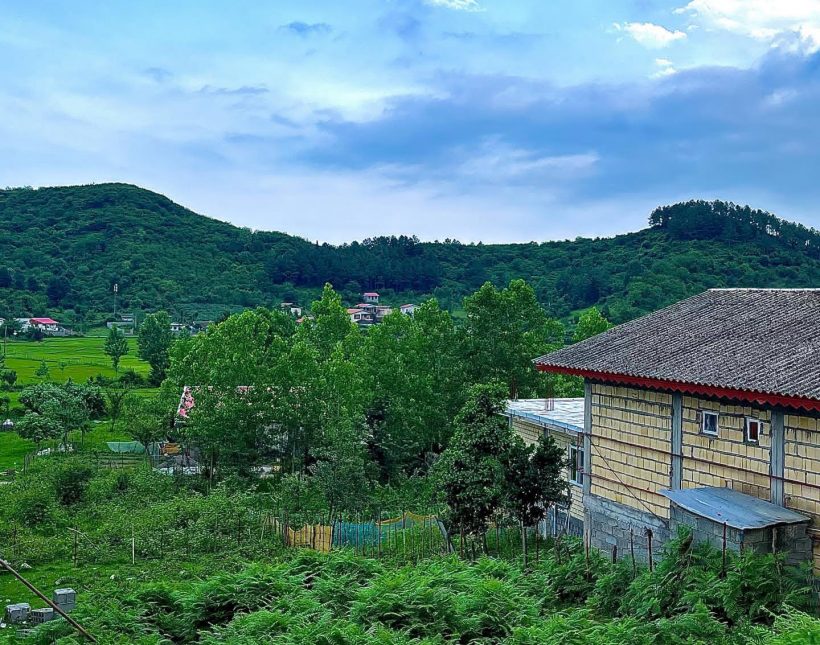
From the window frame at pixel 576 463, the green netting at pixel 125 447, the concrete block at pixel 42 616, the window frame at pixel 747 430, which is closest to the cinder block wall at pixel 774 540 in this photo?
the window frame at pixel 747 430

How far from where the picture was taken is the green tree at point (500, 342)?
3186 centimetres

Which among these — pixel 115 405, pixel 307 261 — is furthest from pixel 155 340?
pixel 307 261

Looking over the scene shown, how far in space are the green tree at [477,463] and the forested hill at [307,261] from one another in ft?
117

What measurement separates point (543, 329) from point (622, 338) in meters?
16.8

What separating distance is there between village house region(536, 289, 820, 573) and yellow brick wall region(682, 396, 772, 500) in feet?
0.07

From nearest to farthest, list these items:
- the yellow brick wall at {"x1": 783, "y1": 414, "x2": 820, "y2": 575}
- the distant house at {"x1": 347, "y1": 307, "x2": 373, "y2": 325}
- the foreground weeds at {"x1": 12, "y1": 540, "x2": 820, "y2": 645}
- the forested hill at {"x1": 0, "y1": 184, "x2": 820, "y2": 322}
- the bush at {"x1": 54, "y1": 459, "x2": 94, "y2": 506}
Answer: the foreground weeds at {"x1": 12, "y1": 540, "x2": 820, "y2": 645}
the yellow brick wall at {"x1": 783, "y1": 414, "x2": 820, "y2": 575}
the bush at {"x1": 54, "y1": 459, "x2": 94, "y2": 506}
the forested hill at {"x1": 0, "y1": 184, "x2": 820, "y2": 322}
the distant house at {"x1": 347, "y1": 307, "x2": 373, "y2": 325}

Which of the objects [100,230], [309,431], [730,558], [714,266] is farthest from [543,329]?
[100,230]

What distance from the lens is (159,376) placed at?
2254 inches

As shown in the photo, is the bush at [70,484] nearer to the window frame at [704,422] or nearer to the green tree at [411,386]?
the green tree at [411,386]

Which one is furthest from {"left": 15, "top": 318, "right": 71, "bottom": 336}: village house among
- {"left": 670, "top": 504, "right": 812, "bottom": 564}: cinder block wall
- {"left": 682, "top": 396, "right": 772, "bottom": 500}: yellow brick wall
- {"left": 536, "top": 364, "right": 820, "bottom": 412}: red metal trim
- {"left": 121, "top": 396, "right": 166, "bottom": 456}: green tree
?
{"left": 670, "top": 504, "right": 812, "bottom": 564}: cinder block wall

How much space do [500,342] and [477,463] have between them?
14854 millimetres

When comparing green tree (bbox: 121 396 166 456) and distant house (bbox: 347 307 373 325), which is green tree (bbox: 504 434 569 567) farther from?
distant house (bbox: 347 307 373 325)

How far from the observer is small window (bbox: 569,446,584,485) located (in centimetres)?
1921

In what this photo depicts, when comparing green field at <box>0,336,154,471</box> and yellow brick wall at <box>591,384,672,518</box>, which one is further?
green field at <box>0,336,154,471</box>
